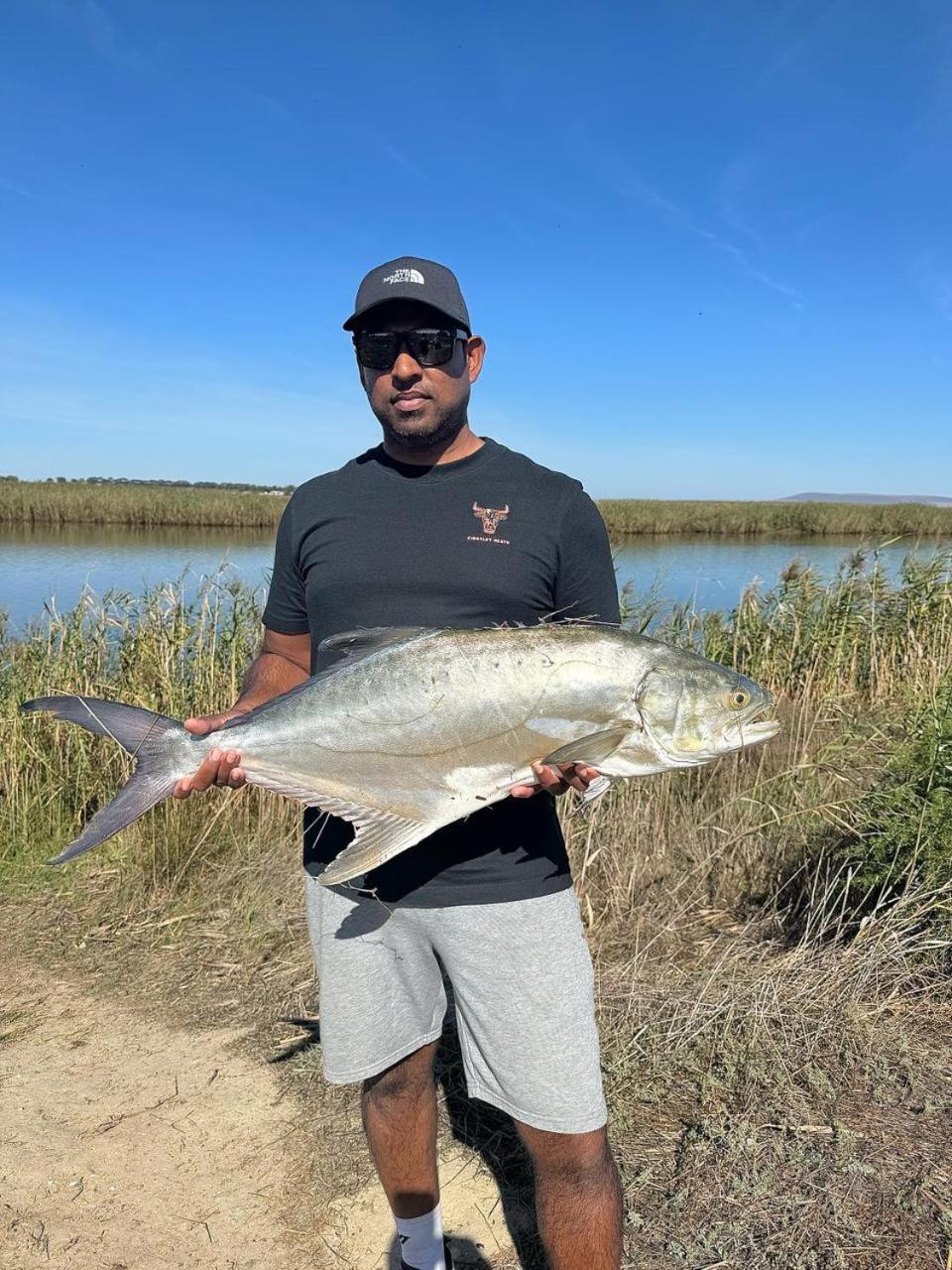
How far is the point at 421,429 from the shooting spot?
8.36 feet

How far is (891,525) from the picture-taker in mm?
48281

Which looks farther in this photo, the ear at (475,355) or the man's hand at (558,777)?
the ear at (475,355)

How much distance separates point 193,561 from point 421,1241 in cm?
2220

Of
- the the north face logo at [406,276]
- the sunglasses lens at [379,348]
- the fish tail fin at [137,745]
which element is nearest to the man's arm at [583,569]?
the sunglasses lens at [379,348]

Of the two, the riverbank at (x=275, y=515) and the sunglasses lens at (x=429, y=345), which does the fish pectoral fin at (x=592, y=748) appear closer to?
the sunglasses lens at (x=429, y=345)

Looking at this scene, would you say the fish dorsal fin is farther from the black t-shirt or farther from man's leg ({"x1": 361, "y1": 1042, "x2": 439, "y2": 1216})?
man's leg ({"x1": 361, "y1": 1042, "x2": 439, "y2": 1216})

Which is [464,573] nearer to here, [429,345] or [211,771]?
[429,345]

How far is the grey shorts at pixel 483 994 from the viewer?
2.35 m

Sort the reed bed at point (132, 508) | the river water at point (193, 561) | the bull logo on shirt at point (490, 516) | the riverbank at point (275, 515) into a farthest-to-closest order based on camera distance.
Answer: the riverbank at point (275, 515) < the reed bed at point (132, 508) < the river water at point (193, 561) < the bull logo on shirt at point (490, 516)

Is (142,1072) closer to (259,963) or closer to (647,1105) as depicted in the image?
(259,963)

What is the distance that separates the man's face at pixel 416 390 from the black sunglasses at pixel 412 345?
0.05 ft

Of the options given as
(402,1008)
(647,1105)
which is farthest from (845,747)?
(402,1008)

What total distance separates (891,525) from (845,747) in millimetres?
48012

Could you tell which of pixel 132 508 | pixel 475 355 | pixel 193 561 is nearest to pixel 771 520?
pixel 132 508
